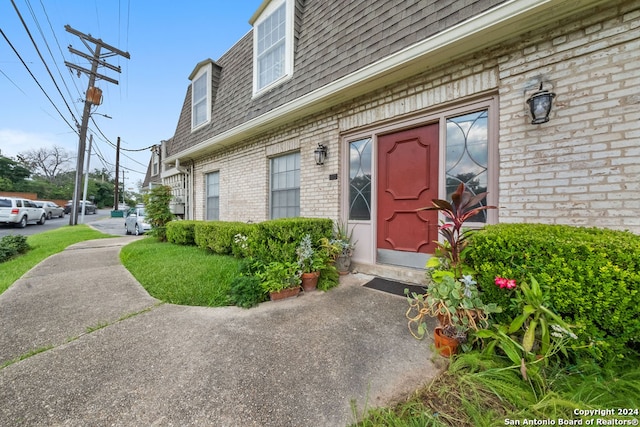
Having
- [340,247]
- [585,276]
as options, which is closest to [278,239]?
[340,247]

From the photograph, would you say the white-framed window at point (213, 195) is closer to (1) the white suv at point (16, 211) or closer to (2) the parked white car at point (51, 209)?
(1) the white suv at point (16, 211)

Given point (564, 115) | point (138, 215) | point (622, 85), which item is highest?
point (622, 85)

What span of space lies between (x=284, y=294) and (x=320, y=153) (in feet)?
7.98

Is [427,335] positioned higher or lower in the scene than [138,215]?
lower

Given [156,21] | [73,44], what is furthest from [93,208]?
[156,21]

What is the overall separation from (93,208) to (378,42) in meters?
46.9

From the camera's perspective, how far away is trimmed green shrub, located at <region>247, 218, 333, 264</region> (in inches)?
134

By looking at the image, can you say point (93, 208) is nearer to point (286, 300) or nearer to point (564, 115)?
point (286, 300)

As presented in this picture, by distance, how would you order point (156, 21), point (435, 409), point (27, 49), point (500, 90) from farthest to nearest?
point (156, 21)
point (27, 49)
point (500, 90)
point (435, 409)

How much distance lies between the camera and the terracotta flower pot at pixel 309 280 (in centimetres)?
330

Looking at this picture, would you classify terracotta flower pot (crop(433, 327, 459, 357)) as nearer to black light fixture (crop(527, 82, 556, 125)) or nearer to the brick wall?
the brick wall

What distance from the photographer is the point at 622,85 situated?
2.12 meters

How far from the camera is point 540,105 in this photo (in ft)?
7.73

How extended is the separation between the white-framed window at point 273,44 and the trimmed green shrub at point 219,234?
9.97 ft
